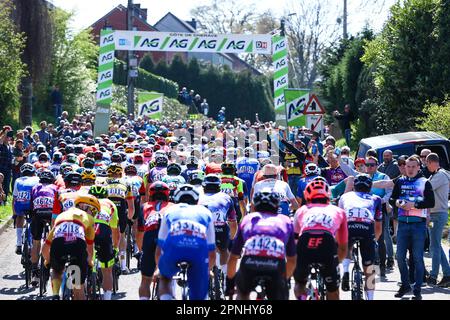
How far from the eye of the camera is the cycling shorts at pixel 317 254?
10.4 metres

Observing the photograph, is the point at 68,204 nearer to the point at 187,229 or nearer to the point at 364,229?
the point at 187,229

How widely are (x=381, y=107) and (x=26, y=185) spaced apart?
907 inches

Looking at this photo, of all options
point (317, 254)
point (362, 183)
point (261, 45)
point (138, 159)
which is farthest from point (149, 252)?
point (261, 45)

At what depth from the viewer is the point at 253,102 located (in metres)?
77.0

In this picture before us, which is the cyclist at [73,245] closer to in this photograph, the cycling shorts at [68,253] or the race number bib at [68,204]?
the cycling shorts at [68,253]

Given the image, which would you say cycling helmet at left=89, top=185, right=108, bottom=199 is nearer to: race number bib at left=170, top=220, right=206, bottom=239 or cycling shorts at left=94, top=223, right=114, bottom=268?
cycling shorts at left=94, top=223, right=114, bottom=268

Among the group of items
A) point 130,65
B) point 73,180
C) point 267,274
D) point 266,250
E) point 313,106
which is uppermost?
point 130,65

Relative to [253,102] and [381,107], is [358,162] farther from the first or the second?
[253,102]

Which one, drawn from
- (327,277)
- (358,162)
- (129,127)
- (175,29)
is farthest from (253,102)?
(327,277)

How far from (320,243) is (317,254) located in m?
0.12

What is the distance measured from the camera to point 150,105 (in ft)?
134

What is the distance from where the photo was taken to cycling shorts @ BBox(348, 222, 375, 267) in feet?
40.4

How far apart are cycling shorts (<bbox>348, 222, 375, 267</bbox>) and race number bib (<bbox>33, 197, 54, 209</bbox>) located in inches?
190
